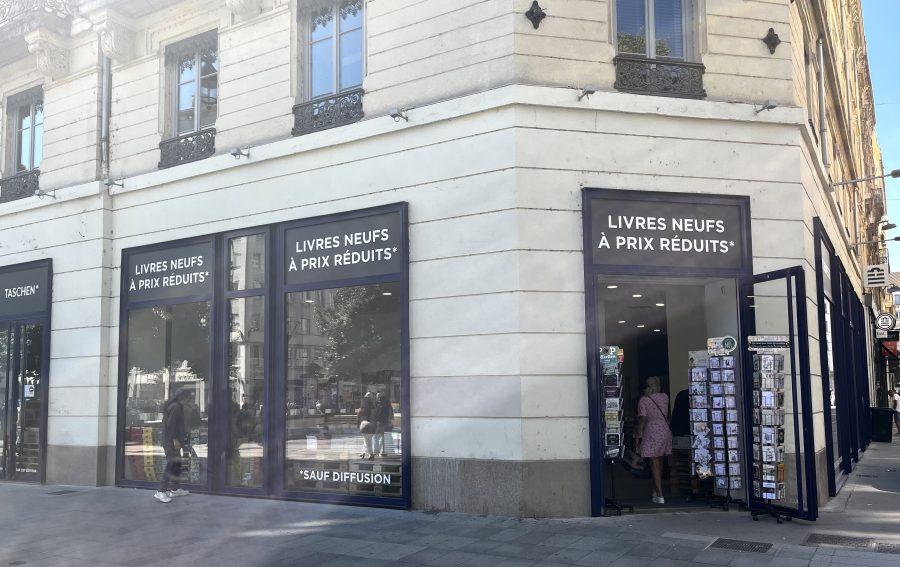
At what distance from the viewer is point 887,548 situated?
7.16 m

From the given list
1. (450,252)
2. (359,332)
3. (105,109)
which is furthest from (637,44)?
(105,109)

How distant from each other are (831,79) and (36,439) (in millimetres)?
15689

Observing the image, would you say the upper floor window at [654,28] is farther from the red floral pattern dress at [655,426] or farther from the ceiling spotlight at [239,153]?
the ceiling spotlight at [239,153]

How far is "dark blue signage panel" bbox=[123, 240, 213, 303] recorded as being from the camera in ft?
38.1

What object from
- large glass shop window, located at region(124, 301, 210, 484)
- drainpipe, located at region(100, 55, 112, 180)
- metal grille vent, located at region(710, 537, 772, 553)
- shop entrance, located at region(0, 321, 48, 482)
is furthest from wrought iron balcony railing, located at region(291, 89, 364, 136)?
metal grille vent, located at region(710, 537, 772, 553)

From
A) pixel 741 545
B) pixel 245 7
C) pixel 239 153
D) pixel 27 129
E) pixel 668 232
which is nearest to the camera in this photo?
pixel 741 545

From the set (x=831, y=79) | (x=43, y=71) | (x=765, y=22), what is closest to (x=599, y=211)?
(x=765, y=22)

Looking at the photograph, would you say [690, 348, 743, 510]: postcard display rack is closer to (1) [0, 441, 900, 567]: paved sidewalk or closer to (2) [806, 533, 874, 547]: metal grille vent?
(1) [0, 441, 900, 567]: paved sidewalk

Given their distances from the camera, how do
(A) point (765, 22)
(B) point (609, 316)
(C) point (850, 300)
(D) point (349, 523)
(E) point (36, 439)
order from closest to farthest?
(D) point (349, 523)
(A) point (765, 22)
(E) point (36, 439)
(B) point (609, 316)
(C) point (850, 300)

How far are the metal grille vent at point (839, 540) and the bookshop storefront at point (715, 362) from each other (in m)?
0.56

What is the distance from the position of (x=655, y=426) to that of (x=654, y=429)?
4 cm

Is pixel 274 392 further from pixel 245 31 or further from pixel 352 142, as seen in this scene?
pixel 245 31

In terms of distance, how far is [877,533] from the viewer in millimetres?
7840

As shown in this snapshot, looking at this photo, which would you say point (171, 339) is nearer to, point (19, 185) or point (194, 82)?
point (194, 82)
